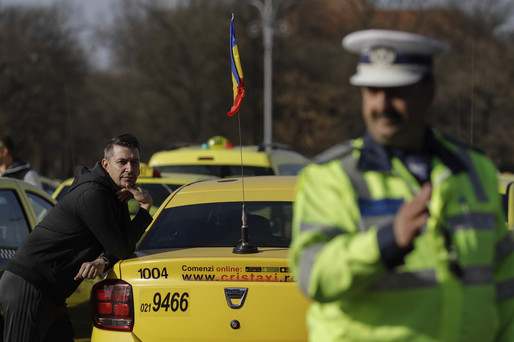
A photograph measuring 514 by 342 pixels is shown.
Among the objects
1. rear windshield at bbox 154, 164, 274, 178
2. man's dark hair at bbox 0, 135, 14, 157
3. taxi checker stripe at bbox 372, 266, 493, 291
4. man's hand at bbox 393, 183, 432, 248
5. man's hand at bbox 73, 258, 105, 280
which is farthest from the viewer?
rear windshield at bbox 154, 164, 274, 178

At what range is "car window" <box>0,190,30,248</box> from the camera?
702 cm

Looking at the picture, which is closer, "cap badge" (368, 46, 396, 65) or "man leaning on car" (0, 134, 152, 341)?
"cap badge" (368, 46, 396, 65)

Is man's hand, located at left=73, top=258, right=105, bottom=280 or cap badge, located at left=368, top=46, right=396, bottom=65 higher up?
cap badge, located at left=368, top=46, right=396, bottom=65

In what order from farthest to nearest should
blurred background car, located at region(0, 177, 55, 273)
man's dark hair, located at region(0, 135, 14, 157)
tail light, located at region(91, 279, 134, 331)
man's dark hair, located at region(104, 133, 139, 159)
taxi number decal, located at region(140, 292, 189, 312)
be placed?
1. man's dark hair, located at region(0, 135, 14, 157)
2. blurred background car, located at region(0, 177, 55, 273)
3. man's dark hair, located at region(104, 133, 139, 159)
4. tail light, located at region(91, 279, 134, 331)
5. taxi number decal, located at region(140, 292, 189, 312)

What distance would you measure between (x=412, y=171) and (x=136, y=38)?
4744 centimetres

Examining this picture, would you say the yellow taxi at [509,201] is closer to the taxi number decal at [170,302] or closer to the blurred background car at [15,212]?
the blurred background car at [15,212]

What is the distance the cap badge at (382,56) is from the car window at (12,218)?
490cm

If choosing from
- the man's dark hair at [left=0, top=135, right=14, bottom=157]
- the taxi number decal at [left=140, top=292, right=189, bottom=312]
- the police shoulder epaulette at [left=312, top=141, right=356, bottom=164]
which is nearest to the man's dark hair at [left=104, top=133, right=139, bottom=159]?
the taxi number decal at [left=140, top=292, right=189, bottom=312]

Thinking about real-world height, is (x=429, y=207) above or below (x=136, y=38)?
below

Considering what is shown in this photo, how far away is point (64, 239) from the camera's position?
5.28m

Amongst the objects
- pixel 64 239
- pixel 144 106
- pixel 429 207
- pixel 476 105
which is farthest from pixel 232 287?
pixel 144 106

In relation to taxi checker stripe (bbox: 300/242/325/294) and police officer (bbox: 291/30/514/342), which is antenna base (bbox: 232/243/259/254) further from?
taxi checker stripe (bbox: 300/242/325/294)

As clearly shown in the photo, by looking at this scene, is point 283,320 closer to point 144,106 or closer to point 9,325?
point 9,325

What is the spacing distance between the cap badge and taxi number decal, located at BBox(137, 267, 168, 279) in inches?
96.4
